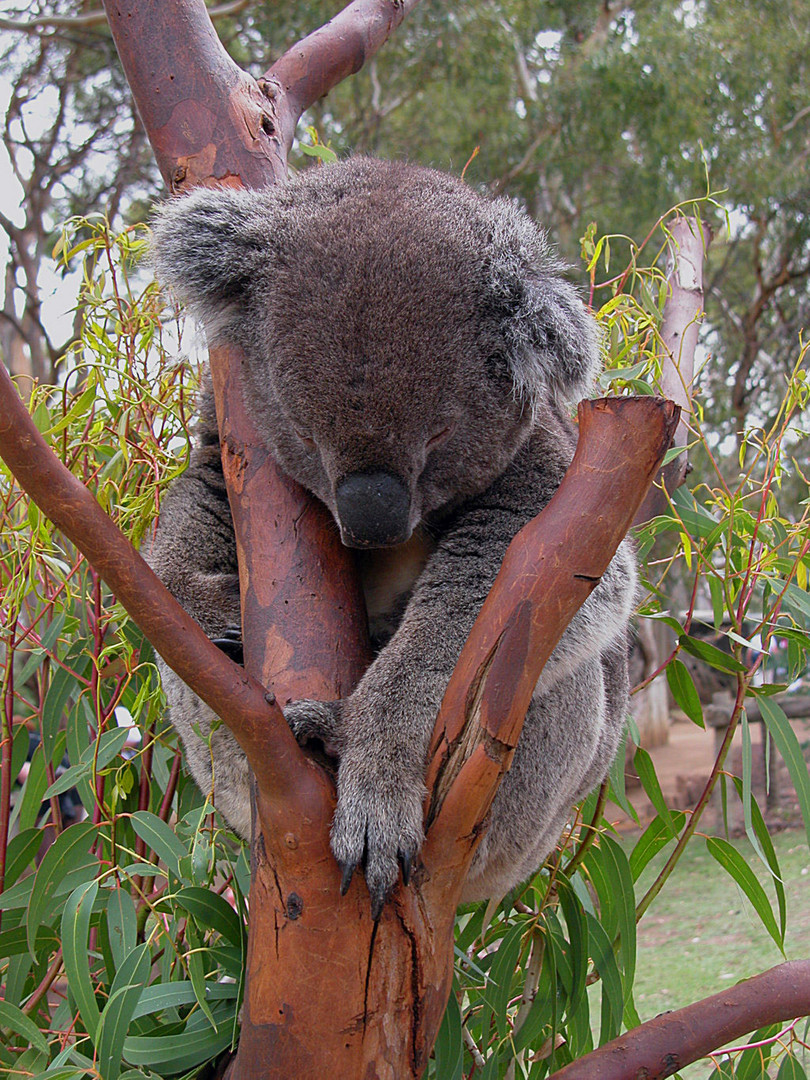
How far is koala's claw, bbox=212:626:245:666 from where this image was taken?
1.60m

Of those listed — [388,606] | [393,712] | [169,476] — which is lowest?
[393,712]

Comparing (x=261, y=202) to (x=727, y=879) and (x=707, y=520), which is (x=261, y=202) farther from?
(x=727, y=879)

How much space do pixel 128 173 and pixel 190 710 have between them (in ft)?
31.3

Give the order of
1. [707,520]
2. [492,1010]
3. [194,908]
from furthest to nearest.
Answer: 1. [707,520]
2. [492,1010]
3. [194,908]

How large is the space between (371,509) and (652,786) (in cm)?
95

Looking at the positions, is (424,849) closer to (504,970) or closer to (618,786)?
(504,970)

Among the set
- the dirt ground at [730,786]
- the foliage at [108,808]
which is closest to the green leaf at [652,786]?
the foliage at [108,808]

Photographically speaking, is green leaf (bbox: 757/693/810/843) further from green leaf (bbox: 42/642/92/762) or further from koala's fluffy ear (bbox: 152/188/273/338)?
green leaf (bbox: 42/642/92/762)

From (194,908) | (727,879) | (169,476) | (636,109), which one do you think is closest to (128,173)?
(636,109)

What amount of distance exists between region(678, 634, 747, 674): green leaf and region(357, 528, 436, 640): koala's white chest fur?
48 centimetres

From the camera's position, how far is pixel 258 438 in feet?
5.36

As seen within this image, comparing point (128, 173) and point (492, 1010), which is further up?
point (128, 173)

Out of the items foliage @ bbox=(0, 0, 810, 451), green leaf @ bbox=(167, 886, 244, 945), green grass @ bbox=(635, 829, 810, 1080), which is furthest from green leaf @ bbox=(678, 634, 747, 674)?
foliage @ bbox=(0, 0, 810, 451)

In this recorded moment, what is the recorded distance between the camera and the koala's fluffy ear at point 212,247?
5.45 ft
